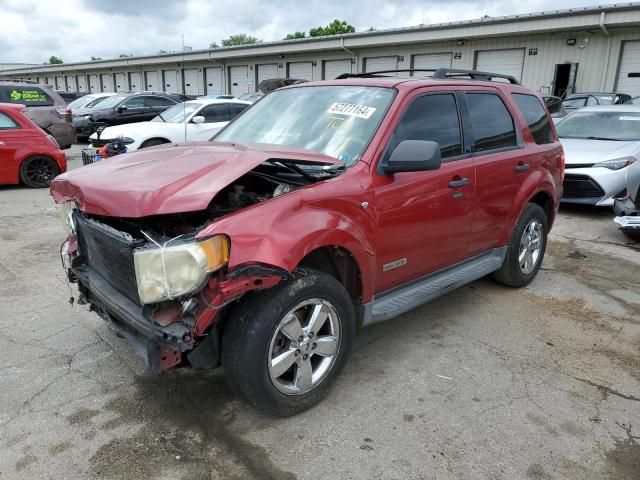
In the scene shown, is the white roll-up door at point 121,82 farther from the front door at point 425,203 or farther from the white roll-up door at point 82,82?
the front door at point 425,203

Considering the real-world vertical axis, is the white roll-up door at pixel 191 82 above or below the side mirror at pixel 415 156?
above

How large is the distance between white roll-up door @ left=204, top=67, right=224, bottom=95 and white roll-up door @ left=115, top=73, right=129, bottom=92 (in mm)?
13349

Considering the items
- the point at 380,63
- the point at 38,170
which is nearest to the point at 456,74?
the point at 38,170

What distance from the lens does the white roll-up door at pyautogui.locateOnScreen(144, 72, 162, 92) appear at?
42.0m

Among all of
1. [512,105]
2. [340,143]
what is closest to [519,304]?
[512,105]

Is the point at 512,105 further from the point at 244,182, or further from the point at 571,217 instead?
the point at 571,217

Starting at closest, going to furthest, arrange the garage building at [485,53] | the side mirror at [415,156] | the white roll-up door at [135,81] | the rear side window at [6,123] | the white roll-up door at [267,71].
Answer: the side mirror at [415,156]
the rear side window at [6,123]
the garage building at [485,53]
the white roll-up door at [267,71]
the white roll-up door at [135,81]

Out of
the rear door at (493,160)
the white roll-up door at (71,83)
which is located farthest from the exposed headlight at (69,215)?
the white roll-up door at (71,83)

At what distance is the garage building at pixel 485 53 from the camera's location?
1955 cm

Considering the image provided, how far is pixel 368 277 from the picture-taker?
3.30 m

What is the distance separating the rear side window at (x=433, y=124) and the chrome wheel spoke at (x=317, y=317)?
1.13m

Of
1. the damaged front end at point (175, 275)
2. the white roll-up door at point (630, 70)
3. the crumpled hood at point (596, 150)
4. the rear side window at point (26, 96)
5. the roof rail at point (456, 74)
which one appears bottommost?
the damaged front end at point (175, 275)

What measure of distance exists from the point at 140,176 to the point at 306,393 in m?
1.54

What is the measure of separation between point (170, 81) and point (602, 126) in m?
36.6
